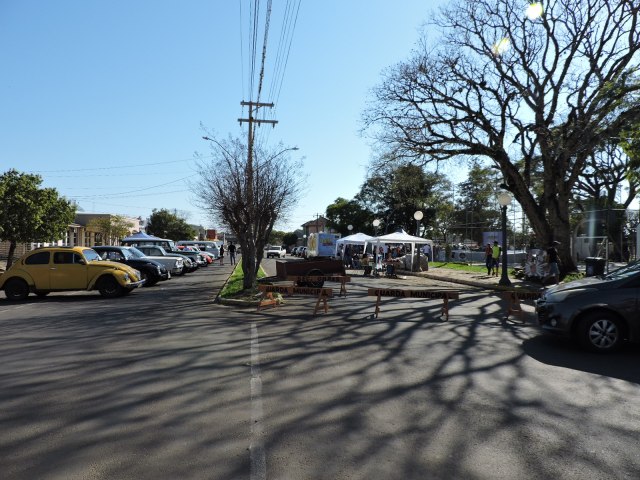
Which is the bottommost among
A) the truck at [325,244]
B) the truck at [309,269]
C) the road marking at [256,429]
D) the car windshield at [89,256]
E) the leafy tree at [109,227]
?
the road marking at [256,429]

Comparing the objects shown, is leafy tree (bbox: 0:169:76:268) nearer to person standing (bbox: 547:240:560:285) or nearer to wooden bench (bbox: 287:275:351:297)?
A: wooden bench (bbox: 287:275:351:297)

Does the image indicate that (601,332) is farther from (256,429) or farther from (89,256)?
(89,256)

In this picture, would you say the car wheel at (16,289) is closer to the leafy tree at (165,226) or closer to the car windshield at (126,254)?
the car windshield at (126,254)

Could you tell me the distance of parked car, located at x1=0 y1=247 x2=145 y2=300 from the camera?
50.6 ft

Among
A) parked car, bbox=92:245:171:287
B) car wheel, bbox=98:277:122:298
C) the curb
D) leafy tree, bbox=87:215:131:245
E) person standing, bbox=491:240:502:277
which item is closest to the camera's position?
car wheel, bbox=98:277:122:298

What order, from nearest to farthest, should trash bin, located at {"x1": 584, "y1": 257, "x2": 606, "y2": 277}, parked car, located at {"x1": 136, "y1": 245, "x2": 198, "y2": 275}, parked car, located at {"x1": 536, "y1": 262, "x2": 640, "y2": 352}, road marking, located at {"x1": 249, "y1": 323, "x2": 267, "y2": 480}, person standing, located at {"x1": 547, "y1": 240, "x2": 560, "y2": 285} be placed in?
1. road marking, located at {"x1": 249, "y1": 323, "x2": 267, "y2": 480}
2. parked car, located at {"x1": 536, "y1": 262, "x2": 640, "y2": 352}
3. trash bin, located at {"x1": 584, "y1": 257, "x2": 606, "y2": 277}
4. person standing, located at {"x1": 547, "y1": 240, "x2": 560, "y2": 285}
5. parked car, located at {"x1": 136, "y1": 245, "x2": 198, "y2": 275}

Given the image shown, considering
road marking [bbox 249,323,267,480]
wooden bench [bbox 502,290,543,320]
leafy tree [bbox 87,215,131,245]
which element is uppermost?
leafy tree [bbox 87,215,131,245]

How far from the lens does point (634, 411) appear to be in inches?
200

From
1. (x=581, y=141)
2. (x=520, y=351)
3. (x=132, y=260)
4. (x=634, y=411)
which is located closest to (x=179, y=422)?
(x=634, y=411)

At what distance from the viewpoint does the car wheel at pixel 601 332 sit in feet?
25.2

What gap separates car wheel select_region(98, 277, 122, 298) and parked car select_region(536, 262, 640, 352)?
12.9 metres

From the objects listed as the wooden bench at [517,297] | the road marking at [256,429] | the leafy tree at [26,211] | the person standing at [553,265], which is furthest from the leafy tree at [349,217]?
the road marking at [256,429]

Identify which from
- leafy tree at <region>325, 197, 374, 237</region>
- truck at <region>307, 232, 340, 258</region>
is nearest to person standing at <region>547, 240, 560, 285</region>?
truck at <region>307, 232, 340, 258</region>

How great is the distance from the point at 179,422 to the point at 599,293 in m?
6.60
